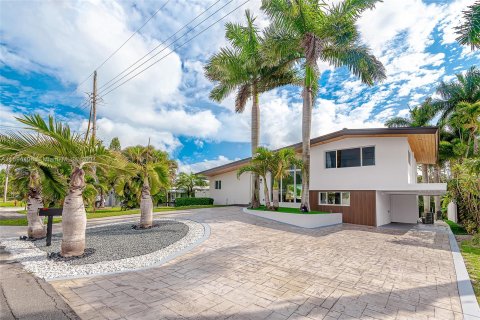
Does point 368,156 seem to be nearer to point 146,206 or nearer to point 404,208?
point 404,208

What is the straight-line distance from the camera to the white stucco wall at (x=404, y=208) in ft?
59.5

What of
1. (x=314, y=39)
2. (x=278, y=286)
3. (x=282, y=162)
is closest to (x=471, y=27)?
(x=314, y=39)

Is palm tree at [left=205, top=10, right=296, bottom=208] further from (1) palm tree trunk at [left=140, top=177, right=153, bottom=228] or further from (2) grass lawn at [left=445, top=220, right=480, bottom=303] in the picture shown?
(2) grass lawn at [left=445, top=220, right=480, bottom=303]

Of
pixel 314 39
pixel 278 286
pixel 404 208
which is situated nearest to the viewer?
pixel 278 286

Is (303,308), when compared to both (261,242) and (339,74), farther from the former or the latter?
(339,74)

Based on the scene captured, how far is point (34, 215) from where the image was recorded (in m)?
9.12

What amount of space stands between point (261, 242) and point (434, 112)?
2715 centimetres

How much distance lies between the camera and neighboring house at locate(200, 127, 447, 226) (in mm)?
13562

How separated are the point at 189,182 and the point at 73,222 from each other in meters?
25.0

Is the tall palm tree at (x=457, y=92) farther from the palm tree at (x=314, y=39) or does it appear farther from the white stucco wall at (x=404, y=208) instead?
the palm tree at (x=314, y=39)

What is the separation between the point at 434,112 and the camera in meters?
26.0

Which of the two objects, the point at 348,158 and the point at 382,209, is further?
the point at 382,209

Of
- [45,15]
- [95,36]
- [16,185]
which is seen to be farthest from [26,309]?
[95,36]

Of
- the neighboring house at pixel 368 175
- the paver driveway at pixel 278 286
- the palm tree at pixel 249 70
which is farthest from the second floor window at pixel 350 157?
the paver driveway at pixel 278 286
